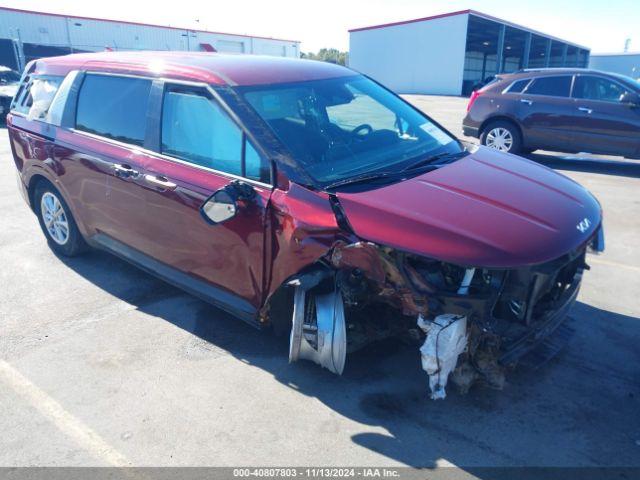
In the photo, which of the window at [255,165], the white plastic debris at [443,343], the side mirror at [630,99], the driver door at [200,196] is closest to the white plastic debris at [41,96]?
the driver door at [200,196]

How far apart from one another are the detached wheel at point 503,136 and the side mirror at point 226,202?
755 cm

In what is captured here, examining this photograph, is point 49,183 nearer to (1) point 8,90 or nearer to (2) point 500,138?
(2) point 500,138

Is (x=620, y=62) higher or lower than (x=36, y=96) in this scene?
higher

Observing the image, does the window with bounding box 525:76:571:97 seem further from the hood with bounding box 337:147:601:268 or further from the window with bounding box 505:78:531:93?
the hood with bounding box 337:147:601:268

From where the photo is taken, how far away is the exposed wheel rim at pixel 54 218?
16.4ft

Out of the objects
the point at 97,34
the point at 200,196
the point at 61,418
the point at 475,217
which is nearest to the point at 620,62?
the point at 97,34

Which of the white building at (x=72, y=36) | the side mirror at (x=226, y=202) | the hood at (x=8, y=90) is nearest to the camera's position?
the side mirror at (x=226, y=202)

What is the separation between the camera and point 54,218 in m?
5.09

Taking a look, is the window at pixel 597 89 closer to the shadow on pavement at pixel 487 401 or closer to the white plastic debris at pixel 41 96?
the shadow on pavement at pixel 487 401

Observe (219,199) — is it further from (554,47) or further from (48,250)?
(554,47)

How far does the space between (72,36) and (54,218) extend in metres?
35.2

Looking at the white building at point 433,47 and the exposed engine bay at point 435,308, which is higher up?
the white building at point 433,47

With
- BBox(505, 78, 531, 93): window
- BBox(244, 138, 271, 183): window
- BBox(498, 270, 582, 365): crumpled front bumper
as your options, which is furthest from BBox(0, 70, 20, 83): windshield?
BBox(498, 270, 582, 365): crumpled front bumper

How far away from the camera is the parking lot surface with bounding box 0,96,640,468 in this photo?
8.70ft
